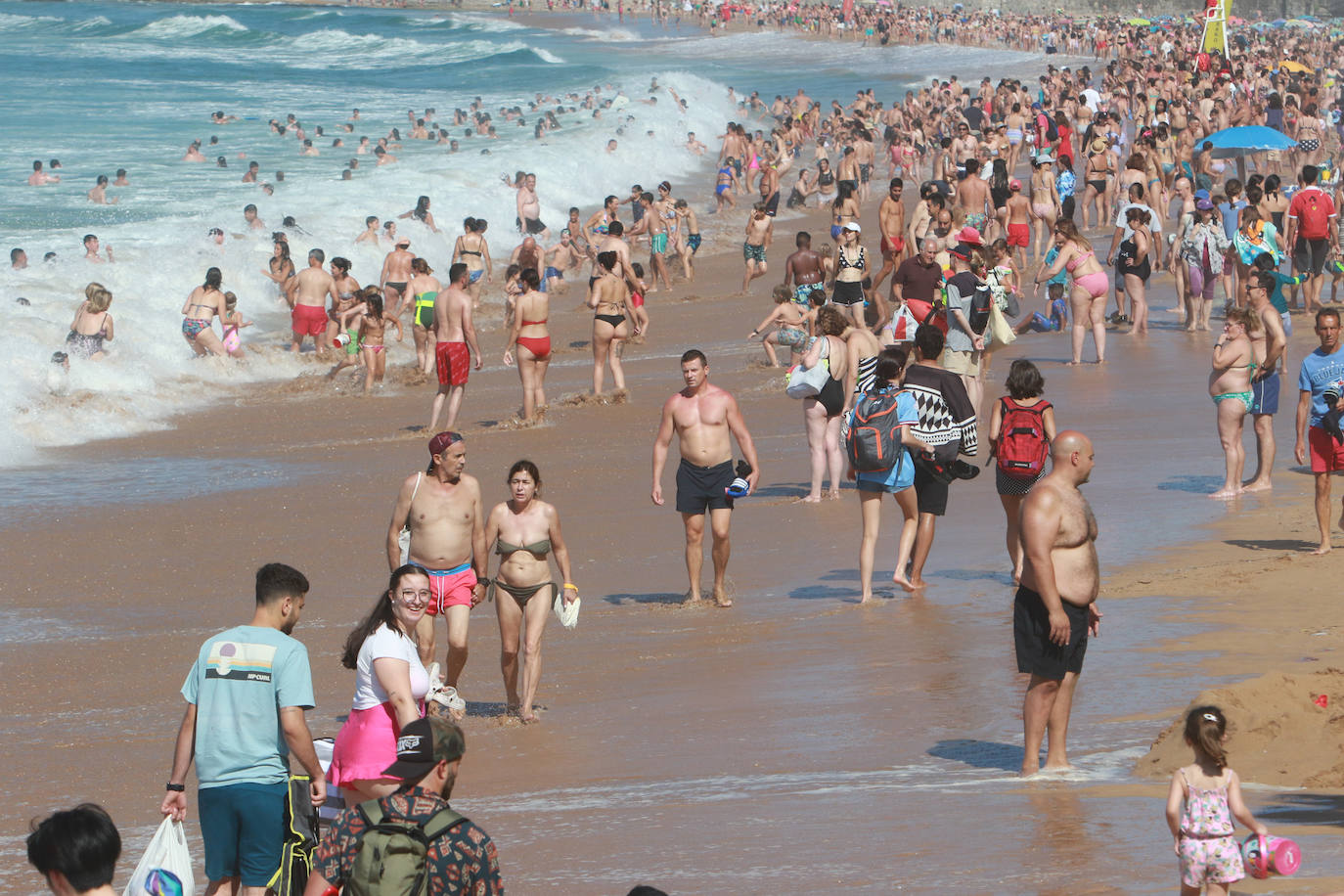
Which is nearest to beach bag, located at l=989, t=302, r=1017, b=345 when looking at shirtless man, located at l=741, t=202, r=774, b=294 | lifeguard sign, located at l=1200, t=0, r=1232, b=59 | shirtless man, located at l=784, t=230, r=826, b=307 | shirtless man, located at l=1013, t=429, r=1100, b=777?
shirtless man, located at l=784, t=230, r=826, b=307

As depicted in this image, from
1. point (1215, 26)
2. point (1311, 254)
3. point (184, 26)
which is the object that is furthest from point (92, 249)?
point (184, 26)

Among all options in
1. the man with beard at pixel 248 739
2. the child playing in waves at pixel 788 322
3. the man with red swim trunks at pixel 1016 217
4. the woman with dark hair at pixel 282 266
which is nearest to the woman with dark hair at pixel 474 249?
the woman with dark hair at pixel 282 266

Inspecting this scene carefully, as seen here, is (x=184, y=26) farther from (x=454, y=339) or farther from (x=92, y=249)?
(x=454, y=339)

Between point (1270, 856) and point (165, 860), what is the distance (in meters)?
3.09

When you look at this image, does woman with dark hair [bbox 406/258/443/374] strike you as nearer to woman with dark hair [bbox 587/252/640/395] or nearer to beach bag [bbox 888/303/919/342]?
woman with dark hair [bbox 587/252/640/395]

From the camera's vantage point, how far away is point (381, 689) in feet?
18.1

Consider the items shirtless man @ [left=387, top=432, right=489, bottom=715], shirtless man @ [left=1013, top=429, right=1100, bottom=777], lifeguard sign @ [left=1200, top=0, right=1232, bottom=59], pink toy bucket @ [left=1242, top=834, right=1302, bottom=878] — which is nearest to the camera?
pink toy bucket @ [left=1242, top=834, right=1302, bottom=878]

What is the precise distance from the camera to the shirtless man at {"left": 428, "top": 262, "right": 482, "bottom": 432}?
14930 millimetres

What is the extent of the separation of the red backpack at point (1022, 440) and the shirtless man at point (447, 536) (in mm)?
2952

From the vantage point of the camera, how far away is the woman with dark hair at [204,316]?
19781 mm

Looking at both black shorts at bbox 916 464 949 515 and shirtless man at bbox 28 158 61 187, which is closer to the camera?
black shorts at bbox 916 464 949 515

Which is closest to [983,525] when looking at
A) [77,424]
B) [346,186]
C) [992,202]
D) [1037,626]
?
[1037,626]

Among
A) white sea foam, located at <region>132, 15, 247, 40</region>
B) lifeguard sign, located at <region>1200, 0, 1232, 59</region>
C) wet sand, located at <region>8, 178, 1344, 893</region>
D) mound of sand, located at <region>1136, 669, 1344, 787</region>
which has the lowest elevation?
wet sand, located at <region>8, 178, 1344, 893</region>

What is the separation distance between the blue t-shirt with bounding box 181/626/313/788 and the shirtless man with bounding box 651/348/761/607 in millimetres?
4820
